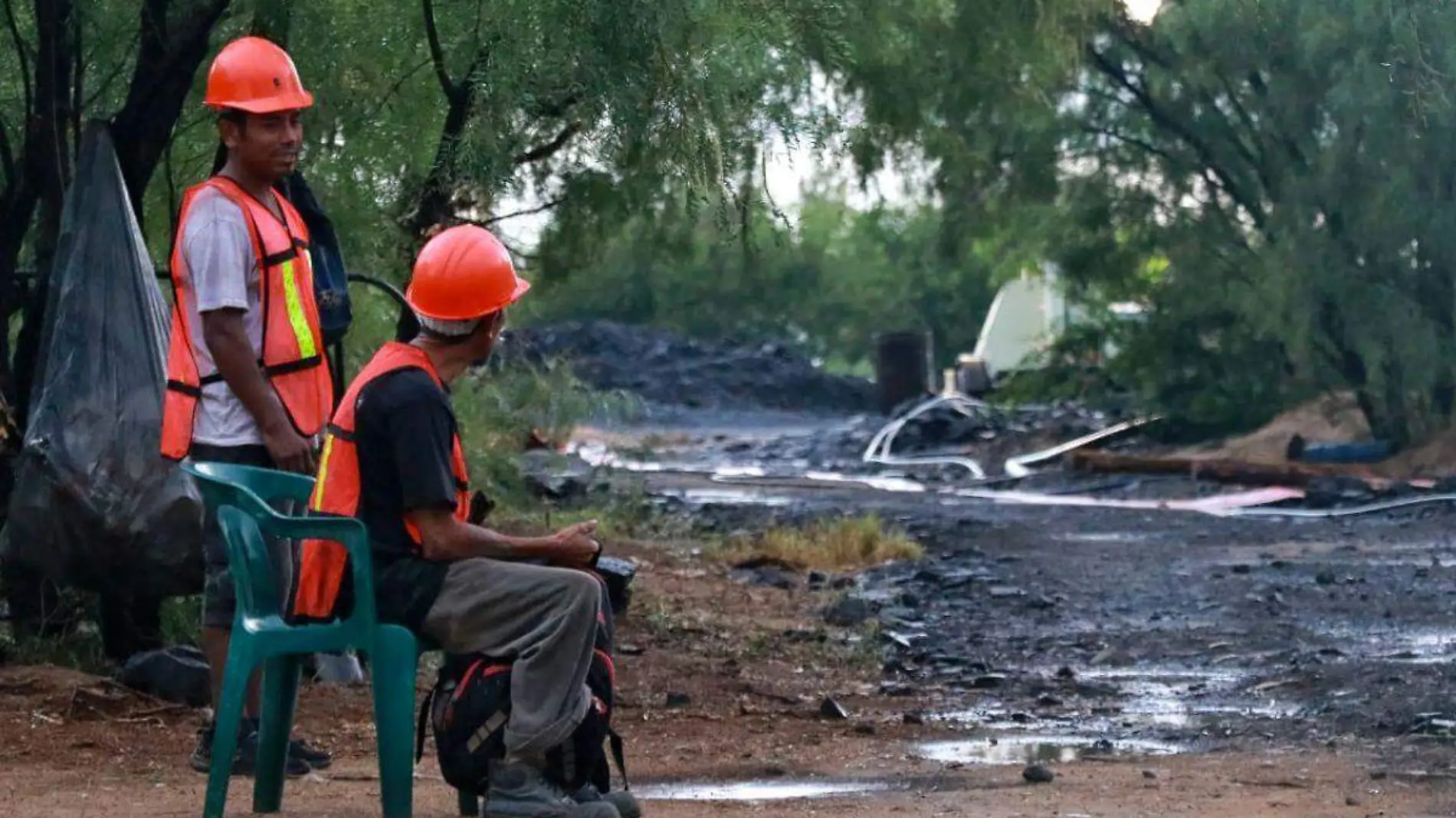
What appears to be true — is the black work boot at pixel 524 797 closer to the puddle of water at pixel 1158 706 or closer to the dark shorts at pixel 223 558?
the dark shorts at pixel 223 558

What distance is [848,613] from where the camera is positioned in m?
12.5

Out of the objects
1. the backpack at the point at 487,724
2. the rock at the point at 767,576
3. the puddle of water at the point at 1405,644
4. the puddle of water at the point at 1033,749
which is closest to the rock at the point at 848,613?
the rock at the point at 767,576

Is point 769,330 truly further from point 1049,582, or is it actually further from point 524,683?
point 524,683

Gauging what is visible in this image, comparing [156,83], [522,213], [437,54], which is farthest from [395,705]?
[522,213]

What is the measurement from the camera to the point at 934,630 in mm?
12102

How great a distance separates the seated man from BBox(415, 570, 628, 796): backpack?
45mm

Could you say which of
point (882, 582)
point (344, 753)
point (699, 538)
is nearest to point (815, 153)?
point (344, 753)

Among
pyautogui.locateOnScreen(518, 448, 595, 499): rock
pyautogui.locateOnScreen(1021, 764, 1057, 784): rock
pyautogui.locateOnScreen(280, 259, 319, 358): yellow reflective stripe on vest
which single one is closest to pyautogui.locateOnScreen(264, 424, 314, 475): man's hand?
pyautogui.locateOnScreen(280, 259, 319, 358): yellow reflective stripe on vest

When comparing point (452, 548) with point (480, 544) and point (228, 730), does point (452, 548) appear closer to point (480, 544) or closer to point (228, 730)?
point (480, 544)

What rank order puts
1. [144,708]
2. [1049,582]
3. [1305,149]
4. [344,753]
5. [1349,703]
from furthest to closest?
[1305,149] < [1049,582] < [1349,703] < [144,708] < [344,753]

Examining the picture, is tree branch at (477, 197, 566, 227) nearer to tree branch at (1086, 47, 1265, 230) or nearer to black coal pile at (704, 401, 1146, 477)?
tree branch at (1086, 47, 1265, 230)

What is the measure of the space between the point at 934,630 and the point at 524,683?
672 centimetres

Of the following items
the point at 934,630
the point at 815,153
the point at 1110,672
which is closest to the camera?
the point at 815,153

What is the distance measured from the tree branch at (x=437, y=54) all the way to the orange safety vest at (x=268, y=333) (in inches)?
77.0
